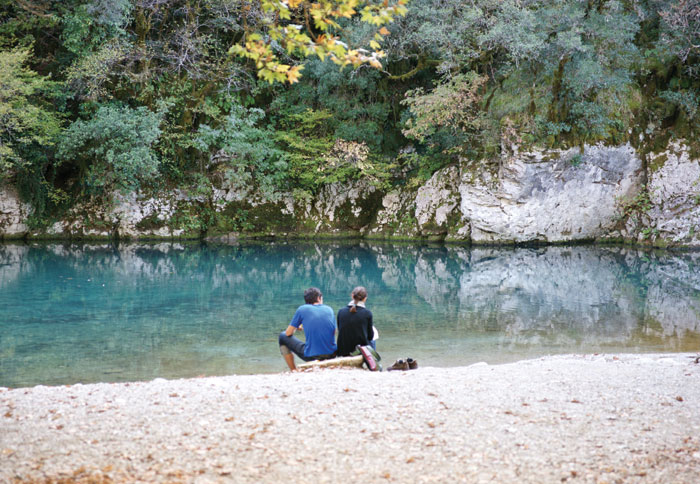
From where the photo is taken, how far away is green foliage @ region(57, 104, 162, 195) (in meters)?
24.8

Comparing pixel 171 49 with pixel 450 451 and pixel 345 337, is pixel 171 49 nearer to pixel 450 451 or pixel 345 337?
pixel 345 337

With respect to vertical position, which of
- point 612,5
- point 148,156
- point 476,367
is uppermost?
point 612,5

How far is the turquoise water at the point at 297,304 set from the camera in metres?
9.60

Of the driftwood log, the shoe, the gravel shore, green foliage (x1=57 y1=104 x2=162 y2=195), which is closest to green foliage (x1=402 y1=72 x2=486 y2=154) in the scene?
green foliage (x1=57 y1=104 x2=162 y2=195)

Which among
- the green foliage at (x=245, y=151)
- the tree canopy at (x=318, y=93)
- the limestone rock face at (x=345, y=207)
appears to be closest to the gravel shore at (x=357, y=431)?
the tree canopy at (x=318, y=93)

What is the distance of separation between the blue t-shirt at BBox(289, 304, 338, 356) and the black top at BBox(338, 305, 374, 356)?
0.45ft

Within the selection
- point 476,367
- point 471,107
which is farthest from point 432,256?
point 476,367

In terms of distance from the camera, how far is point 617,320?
40.0 feet

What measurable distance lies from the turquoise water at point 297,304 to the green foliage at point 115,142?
4.15 metres

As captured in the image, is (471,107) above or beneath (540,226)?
above

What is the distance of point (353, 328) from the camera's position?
7438 millimetres

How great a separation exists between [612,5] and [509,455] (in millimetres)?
23005

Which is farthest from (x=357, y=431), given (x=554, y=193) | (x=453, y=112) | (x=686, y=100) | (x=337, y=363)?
(x=686, y=100)

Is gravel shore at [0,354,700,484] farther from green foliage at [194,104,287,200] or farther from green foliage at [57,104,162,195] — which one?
green foliage at [194,104,287,200]
